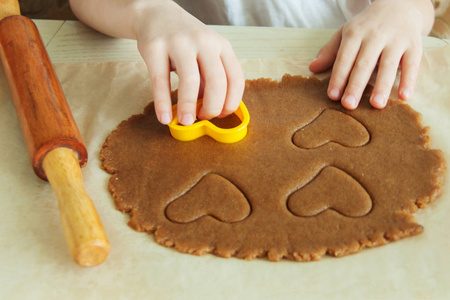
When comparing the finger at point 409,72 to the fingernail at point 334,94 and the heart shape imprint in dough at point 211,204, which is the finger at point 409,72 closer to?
the fingernail at point 334,94

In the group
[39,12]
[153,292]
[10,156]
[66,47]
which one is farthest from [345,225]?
[39,12]

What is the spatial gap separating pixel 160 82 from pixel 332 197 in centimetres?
40

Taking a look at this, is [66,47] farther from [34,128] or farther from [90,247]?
[90,247]

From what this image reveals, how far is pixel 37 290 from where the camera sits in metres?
0.72

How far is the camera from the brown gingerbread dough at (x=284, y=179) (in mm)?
770

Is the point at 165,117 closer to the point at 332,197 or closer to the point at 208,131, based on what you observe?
the point at 208,131

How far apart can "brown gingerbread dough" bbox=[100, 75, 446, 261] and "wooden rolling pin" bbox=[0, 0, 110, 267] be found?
0.11 meters

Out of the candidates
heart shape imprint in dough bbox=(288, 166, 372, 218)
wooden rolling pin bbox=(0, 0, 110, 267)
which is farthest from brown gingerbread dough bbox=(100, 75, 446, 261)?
wooden rolling pin bbox=(0, 0, 110, 267)

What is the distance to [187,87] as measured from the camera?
89 cm

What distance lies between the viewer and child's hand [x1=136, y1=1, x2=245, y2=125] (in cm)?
90

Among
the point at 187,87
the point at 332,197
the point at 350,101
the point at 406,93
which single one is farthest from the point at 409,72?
the point at 187,87

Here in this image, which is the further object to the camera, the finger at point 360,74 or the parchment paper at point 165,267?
the finger at point 360,74

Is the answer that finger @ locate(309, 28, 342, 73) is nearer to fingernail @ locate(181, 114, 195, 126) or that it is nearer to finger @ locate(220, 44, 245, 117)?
finger @ locate(220, 44, 245, 117)

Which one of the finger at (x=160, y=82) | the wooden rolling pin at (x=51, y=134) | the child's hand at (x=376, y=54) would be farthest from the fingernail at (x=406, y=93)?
the wooden rolling pin at (x=51, y=134)
